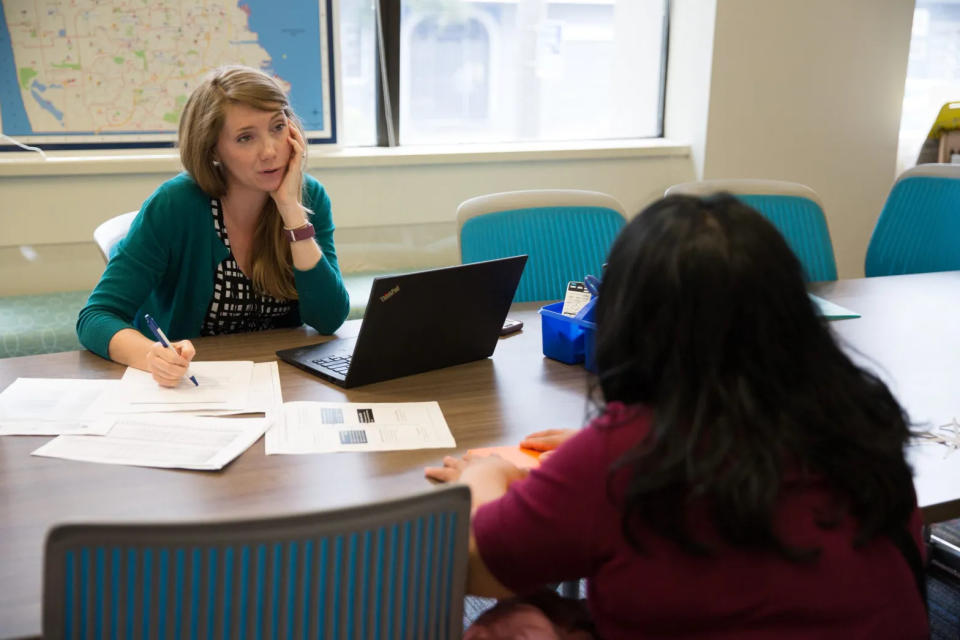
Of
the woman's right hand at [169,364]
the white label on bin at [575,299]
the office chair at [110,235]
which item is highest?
the office chair at [110,235]

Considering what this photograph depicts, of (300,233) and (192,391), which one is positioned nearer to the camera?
(192,391)

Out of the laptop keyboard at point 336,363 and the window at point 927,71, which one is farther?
the window at point 927,71

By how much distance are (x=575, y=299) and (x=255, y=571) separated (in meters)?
1.07

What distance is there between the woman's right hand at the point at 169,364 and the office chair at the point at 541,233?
3.17ft

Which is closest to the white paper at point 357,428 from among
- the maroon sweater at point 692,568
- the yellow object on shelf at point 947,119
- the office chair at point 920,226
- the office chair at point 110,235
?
the maroon sweater at point 692,568

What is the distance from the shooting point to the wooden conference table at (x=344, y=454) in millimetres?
1203

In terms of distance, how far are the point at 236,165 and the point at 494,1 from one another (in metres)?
2.24

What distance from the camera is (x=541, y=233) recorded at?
2.54 m

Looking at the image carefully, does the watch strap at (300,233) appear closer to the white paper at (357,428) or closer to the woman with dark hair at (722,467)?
the white paper at (357,428)

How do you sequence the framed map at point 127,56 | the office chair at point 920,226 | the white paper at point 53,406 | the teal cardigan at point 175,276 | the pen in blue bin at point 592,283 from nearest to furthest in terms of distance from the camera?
the white paper at point 53,406, the pen in blue bin at point 592,283, the teal cardigan at point 175,276, the office chair at point 920,226, the framed map at point 127,56

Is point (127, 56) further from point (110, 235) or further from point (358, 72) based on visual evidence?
point (110, 235)

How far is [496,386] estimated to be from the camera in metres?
1.70

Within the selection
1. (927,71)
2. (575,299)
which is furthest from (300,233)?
(927,71)

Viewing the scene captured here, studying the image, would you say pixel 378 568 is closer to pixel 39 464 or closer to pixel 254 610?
pixel 254 610
